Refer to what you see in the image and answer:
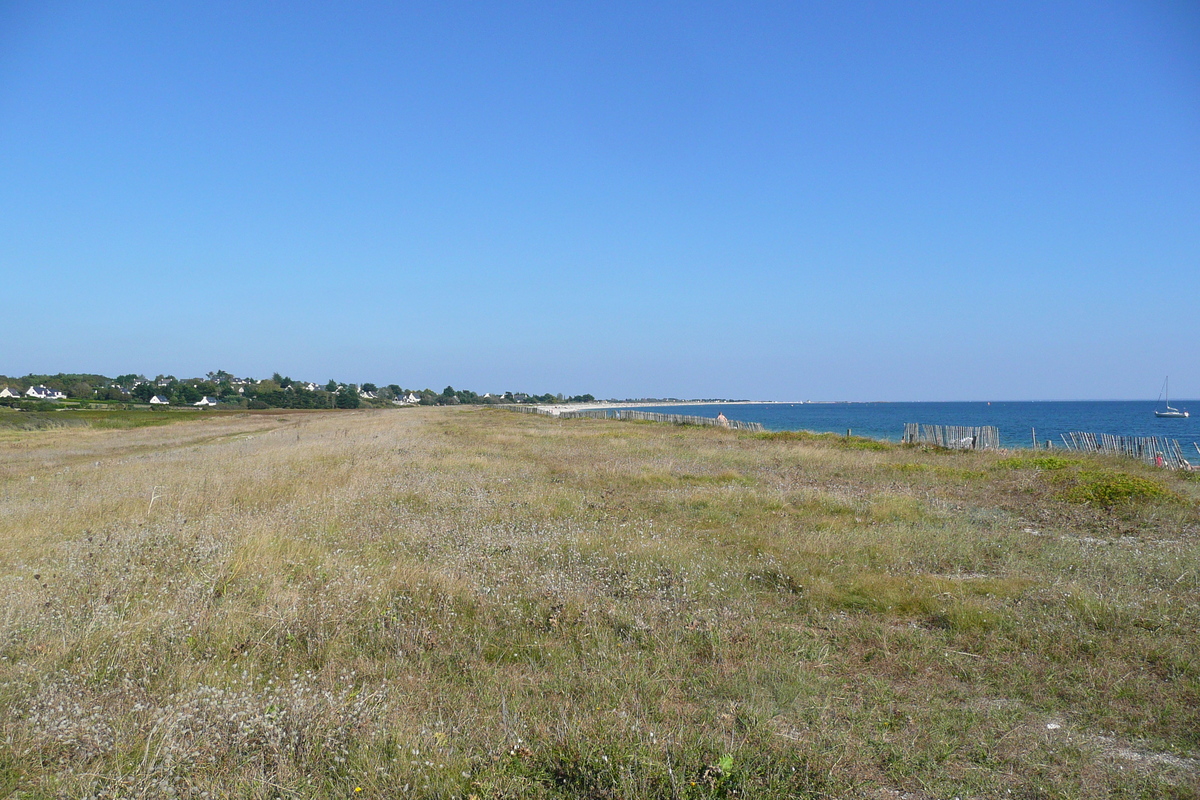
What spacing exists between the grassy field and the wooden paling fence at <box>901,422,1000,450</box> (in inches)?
739

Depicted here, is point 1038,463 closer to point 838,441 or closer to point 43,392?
point 838,441

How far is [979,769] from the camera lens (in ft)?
12.5

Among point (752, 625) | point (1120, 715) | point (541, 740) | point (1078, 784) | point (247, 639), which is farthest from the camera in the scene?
point (752, 625)

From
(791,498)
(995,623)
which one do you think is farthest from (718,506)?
(995,623)

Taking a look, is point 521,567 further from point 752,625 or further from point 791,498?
point 791,498

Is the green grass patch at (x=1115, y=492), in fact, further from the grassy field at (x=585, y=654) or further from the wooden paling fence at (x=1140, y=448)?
the wooden paling fence at (x=1140, y=448)

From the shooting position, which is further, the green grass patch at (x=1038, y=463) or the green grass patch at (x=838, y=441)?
the green grass patch at (x=838, y=441)

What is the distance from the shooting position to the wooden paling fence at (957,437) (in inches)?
1163

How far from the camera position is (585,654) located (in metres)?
5.51

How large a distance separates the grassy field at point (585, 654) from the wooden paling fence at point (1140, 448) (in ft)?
42.1

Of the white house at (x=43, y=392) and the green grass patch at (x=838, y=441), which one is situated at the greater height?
the white house at (x=43, y=392)

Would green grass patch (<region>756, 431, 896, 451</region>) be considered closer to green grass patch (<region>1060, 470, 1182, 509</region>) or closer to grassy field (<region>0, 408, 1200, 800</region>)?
green grass patch (<region>1060, 470, 1182, 509</region>)

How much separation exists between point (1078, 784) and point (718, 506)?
369 inches

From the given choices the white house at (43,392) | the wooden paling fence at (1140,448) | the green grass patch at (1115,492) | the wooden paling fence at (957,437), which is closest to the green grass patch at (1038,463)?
the wooden paling fence at (1140,448)
